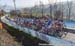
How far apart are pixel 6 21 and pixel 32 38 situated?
42 cm

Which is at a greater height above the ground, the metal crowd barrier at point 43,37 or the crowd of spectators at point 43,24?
the crowd of spectators at point 43,24

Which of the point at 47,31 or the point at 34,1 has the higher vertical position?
the point at 34,1

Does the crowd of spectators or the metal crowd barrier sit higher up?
the crowd of spectators

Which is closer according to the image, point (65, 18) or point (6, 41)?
point (65, 18)

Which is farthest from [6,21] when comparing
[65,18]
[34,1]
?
[65,18]

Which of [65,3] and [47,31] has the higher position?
[65,3]

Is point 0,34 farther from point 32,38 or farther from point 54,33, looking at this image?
point 54,33

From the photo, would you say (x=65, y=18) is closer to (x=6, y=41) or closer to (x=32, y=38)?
(x=32, y=38)

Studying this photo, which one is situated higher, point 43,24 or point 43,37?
point 43,24

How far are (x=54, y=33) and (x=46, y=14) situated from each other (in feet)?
0.88

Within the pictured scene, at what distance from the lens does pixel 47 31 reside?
4.14 meters

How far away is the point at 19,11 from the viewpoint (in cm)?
420

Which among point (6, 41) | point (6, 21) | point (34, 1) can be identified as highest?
point (34, 1)

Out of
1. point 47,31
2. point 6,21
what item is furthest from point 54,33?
point 6,21
